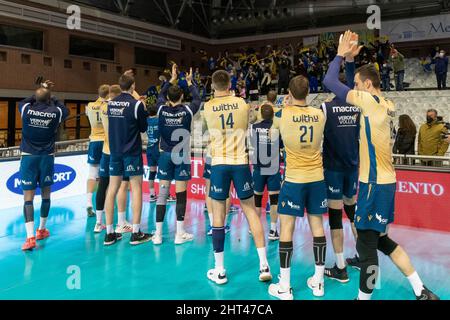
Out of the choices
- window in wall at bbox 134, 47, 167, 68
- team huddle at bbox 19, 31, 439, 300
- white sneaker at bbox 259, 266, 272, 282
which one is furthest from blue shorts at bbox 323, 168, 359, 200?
window in wall at bbox 134, 47, 167, 68

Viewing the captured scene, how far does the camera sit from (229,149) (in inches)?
148

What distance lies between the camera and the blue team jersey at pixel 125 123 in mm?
4691

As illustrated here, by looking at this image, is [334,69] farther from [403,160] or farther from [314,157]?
[403,160]

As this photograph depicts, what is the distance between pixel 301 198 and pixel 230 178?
2.56 ft

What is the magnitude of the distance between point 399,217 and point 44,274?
5.06 metres

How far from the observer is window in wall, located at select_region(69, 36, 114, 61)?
16.3m

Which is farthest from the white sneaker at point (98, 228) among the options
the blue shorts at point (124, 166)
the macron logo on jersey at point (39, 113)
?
the macron logo on jersey at point (39, 113)

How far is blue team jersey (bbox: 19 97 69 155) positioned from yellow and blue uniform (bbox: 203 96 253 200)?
2.25m

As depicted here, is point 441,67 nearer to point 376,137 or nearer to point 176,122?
point 176,122

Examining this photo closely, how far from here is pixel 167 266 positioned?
4.20m

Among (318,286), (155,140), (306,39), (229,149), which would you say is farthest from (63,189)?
(306,39)

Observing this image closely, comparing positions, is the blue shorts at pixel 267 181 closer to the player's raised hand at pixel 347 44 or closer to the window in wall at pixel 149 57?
the player's raised hand at pixel 347 44

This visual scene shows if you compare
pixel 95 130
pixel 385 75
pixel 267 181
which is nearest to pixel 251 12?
pixel 385 75

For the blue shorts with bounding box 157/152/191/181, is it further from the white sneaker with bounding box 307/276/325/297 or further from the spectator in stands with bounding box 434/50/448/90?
the spectator in stands with bounding box 434/50/448/90
